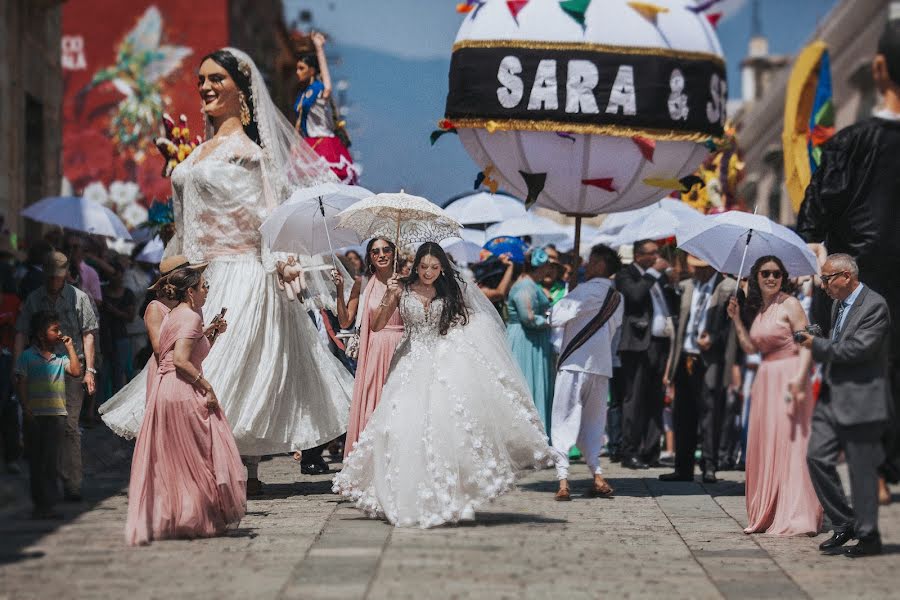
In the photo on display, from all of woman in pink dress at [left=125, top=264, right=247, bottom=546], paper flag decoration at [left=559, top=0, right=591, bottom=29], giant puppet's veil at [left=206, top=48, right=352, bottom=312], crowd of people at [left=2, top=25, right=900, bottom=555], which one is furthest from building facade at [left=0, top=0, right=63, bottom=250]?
woman in pink dress at [left=125, top=264, right=247, bottom=546]

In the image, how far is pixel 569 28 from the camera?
10.8 meters

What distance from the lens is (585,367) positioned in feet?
36.9

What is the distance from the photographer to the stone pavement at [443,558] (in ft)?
23.1

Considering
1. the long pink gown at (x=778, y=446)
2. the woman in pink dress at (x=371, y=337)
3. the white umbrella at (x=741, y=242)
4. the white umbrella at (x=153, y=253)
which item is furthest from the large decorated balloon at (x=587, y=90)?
the white umbrella at (x=153, y=253)

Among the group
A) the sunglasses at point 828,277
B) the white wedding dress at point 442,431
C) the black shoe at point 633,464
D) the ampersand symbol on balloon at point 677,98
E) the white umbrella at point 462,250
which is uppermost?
the ampersand symbol on balloon at point 677,98

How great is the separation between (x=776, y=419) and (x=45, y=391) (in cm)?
449

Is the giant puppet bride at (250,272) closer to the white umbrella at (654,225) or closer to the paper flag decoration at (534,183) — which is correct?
the paper flag decoration at (534,183)

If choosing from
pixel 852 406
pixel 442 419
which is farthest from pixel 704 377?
pixel 852 406

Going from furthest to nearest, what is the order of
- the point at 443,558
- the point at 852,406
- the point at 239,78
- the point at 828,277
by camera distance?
1. the point at 239,78
2. the point at 828,277
3. the point at 852,406
4. the point at 443,558

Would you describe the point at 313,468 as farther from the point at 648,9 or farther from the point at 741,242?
the point at 648,9

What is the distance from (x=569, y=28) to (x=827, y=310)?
255 cm

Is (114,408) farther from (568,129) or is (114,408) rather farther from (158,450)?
(568,129)

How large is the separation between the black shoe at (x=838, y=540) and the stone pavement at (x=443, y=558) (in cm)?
8

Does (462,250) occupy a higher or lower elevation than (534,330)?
higher
